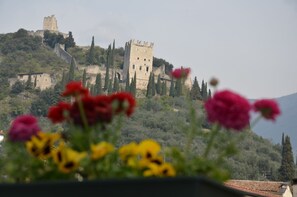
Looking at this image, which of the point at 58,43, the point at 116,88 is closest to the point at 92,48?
the point at 58,43

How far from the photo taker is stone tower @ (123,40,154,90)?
142625 mm

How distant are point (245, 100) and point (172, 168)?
53 centimetres

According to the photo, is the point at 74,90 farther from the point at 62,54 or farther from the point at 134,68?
the point at 62,54

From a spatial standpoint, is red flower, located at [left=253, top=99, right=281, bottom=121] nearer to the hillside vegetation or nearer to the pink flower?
the pink flower

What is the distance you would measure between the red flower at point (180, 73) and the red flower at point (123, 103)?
63 cm

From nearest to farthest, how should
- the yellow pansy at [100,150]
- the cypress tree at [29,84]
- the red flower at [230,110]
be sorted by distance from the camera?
the yellow pansy at [100,150] → the red flower at [230,110] → the cypress tree at [29,84]

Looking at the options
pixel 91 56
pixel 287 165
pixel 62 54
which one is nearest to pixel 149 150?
pixel 287 165

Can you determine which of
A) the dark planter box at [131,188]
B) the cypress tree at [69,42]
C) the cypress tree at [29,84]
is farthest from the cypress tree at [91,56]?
the dark planter box at [131,188]

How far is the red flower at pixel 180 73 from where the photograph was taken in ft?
14.9

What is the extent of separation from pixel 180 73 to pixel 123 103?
0.76 m

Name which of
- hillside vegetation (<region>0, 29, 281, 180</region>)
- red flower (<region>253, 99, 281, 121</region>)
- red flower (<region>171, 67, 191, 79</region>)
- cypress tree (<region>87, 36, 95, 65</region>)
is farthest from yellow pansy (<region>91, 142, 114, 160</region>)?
cypress tree (<region>87, 36, 95, 65</region>)

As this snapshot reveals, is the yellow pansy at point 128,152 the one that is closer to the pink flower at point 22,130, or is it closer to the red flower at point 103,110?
the red flower at point 103,110

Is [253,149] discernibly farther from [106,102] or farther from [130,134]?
[106,102]

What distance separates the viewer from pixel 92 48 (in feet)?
489
